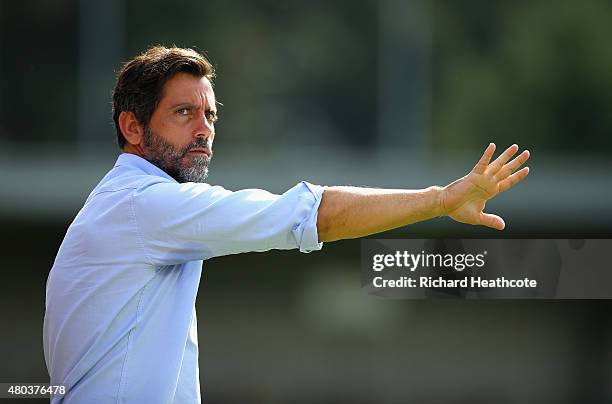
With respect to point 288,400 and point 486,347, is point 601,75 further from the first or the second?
point 288,400

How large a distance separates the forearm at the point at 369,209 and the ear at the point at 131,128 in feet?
2.53

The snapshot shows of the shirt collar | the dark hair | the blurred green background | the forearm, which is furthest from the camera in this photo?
the blurred green background

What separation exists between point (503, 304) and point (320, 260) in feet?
4.36

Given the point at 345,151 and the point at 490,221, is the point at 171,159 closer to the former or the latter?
the point at 490,221

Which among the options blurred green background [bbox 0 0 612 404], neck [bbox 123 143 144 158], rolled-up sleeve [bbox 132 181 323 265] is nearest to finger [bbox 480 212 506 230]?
rolled-up sleeve [bbox 132 181 323 265]

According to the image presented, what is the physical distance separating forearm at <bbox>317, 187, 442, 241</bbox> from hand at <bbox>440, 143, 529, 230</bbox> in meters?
0.04

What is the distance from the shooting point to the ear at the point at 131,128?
3180 mm

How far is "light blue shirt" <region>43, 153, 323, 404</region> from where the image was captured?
2695 mm

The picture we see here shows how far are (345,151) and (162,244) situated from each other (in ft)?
15.6

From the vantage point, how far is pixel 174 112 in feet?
10.3

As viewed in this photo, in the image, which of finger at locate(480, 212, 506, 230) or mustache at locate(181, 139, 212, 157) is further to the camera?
mustache at locate(181, 139, 212, 157)

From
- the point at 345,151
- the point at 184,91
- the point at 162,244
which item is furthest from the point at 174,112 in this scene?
the point at 345,151

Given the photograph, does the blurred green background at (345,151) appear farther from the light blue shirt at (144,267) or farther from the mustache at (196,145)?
the light blue shirt at (144,267)

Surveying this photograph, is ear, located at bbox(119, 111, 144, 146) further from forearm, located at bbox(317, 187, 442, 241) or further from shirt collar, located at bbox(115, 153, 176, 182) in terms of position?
forearm, located at bbox(317, 187, 442, 241)
